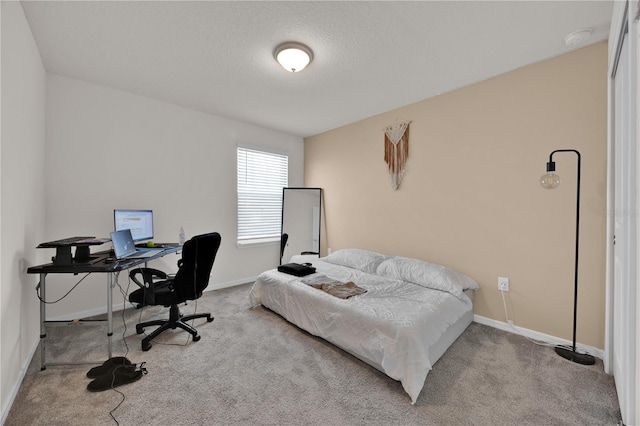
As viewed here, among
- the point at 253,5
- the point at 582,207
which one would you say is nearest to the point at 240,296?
the point at 253,5

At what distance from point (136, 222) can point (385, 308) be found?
115 inches

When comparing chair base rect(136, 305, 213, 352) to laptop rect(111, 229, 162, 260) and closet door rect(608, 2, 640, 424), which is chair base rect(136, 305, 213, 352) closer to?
laptop rect(111, 229, 162, 260)

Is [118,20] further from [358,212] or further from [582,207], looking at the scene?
[582,207]

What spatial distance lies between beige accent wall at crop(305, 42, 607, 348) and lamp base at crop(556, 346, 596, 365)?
0.18m

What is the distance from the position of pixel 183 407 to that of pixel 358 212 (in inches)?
125

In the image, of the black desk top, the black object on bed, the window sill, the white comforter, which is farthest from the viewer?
the window sill

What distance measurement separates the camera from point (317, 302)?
8.18ft

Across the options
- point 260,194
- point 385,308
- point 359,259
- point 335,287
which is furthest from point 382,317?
point 260,194

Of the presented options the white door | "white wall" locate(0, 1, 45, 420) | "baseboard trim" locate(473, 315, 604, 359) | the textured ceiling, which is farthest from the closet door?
"white wall" locate(0, 1, 45, 420)

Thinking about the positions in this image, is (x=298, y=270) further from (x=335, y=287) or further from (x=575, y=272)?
(x=575, y=272)

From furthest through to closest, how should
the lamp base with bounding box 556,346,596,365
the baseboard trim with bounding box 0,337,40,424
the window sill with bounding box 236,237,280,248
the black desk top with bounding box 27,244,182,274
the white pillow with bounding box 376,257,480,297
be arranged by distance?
the window sill with bounding box 236,237,280,248, the white pillow with bounding box 376,257,480,297, the lamp base with bounding box 556,346,596,365, the black desk top with bounding box 27,244,182,274, the baseboard trim with bounding box 0,337,40,424

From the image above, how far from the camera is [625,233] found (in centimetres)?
156

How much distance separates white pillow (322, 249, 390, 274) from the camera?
3.35m

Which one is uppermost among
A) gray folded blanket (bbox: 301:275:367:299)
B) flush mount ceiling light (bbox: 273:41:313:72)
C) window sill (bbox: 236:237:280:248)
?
flush mount ceiling light (bbox: 273:41:313:72)
